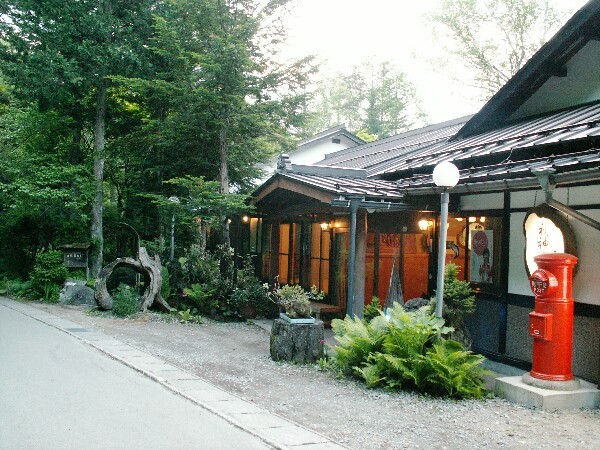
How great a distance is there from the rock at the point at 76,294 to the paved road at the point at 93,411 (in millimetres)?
7246

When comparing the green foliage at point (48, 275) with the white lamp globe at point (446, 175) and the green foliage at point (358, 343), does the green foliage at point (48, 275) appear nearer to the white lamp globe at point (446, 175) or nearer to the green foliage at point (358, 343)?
the green foliage at point (358, 343)

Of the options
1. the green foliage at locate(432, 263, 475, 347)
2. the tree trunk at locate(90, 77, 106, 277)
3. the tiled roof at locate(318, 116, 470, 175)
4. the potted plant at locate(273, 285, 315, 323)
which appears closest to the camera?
the green foliage at locate(432, 263, 475, 347)

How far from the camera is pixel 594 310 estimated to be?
7.08 meters

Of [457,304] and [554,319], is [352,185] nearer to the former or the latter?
[457,304]

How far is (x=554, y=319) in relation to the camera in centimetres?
683

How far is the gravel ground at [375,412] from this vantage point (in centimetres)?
541

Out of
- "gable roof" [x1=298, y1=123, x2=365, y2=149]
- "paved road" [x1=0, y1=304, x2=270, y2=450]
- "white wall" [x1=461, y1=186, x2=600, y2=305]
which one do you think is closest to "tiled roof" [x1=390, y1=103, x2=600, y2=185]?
"white wall" [x1=461, y1=186, x2=600, y2=305]

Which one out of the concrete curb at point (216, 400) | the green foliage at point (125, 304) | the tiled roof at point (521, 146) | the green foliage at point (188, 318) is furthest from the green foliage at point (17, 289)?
the tiled roof at point (521, 146)

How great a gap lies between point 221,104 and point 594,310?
1034cm

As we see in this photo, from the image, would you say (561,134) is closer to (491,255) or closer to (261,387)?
(491,255)

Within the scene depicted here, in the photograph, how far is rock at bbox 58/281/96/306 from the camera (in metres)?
16.0

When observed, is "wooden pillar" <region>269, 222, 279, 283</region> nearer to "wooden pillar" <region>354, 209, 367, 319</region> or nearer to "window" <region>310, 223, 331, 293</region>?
"window" <region>310, 223, 331, 293</region>

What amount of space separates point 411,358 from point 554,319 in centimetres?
185

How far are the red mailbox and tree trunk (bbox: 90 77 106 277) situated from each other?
49.3 feet
